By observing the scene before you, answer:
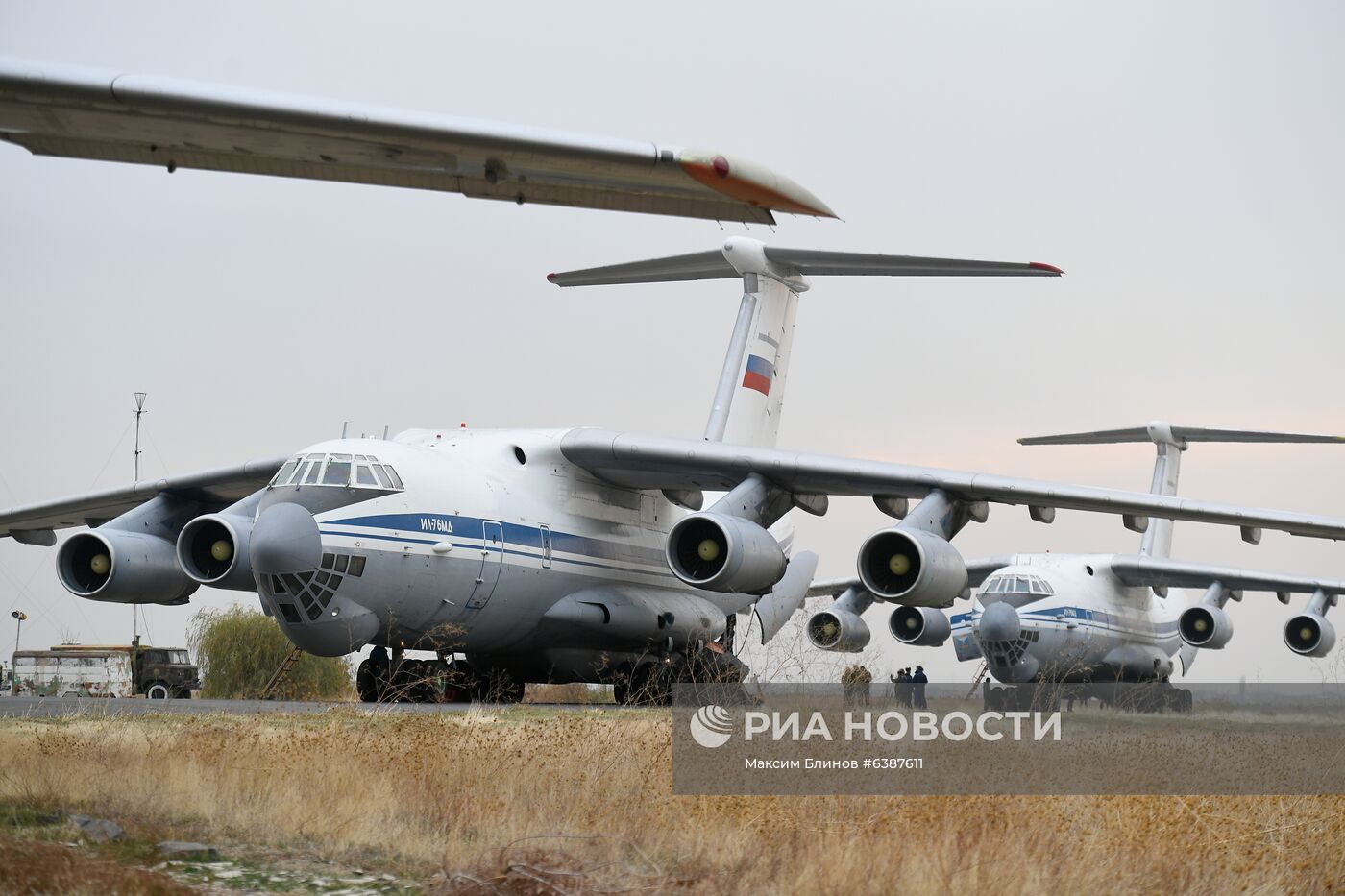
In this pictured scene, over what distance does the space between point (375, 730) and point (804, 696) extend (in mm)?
3512

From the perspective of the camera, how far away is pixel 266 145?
4777 millimetres

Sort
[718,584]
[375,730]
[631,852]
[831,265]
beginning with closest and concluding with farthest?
[631,852]
[375,730]
[718,584]
[831,265]

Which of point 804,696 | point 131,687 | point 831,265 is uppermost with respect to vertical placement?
point 831,265

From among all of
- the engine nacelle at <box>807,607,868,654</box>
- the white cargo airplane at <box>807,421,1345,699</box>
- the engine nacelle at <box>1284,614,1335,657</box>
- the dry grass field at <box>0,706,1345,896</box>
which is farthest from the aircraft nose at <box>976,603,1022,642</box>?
the dry grass field at <box>0,706,1345,896</box>

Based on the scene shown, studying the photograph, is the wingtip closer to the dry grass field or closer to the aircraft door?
the dry grass field

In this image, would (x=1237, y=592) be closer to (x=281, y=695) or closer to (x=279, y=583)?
(x=281, y=695)

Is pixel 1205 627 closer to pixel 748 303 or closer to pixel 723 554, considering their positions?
pixel 748 303

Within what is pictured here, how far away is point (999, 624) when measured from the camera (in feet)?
68.0

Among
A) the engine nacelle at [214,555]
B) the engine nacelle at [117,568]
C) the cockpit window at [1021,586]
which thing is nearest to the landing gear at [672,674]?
the engine nacelle at [214,555]

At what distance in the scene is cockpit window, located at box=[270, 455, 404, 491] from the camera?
492 inches

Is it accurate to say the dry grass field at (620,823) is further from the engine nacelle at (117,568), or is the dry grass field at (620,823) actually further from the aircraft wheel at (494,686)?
the aircraft wheel at (494,686)

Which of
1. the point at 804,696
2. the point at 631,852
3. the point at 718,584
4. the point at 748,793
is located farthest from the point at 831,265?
the point at 631,852

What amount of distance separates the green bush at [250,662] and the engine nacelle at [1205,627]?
43.1 ft

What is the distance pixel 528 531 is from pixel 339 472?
227 cm
